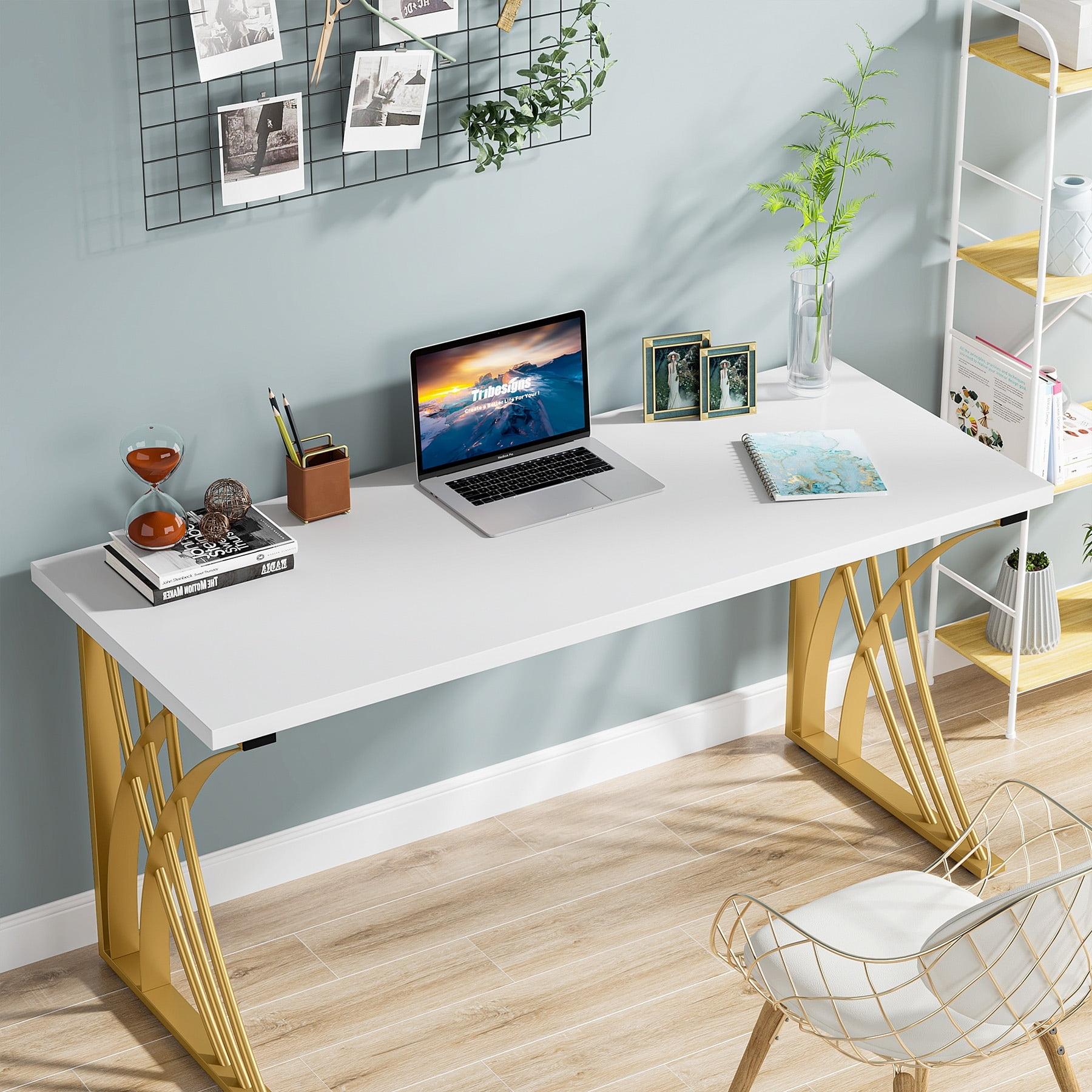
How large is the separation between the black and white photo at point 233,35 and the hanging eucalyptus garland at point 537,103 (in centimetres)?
36

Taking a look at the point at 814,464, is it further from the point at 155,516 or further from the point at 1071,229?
the point at 155,516

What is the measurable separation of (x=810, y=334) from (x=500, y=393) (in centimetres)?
62

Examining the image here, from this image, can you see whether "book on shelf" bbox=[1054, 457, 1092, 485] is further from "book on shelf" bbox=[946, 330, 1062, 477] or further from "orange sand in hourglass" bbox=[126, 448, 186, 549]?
"orange sand in hourglass" bbox=[126, 448, 186, 549]

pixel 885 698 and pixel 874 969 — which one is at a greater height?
pixel 874 969

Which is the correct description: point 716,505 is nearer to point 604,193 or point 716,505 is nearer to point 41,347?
point 604,193

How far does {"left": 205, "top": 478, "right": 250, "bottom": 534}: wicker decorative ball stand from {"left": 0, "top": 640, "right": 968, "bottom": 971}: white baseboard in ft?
2.55

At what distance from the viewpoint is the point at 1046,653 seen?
3.74 m

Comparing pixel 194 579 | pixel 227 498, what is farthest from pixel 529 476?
pixel 194 579

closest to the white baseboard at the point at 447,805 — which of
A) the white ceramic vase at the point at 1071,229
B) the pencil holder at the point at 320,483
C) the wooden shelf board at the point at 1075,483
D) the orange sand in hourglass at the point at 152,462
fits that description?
the wooden shelf board at the point at 1075,483

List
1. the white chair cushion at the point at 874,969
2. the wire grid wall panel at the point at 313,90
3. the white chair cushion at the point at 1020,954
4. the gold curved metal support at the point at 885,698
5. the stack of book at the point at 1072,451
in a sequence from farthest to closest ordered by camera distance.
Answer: the stack of book at the point at 1072,451
the gold curved metal support at the point at 885,698
the wire grid wall panel at the point at 313,90
the white chair cushion at the point at 874,969
the white chair cushion at the point at 1020,954

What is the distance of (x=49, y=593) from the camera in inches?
106

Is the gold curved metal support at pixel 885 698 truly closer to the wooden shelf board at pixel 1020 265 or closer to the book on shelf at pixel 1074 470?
the book on shelf at pixel 1074 470

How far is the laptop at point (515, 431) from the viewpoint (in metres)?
2.89

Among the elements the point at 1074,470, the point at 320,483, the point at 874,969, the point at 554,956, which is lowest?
the point at 554,956
